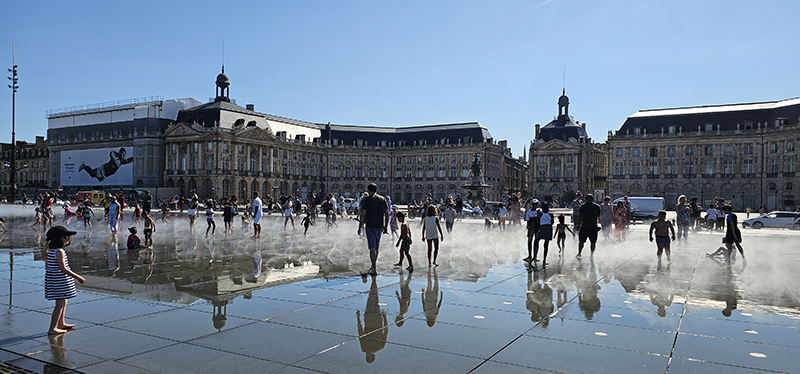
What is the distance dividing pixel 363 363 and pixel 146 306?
4183mm

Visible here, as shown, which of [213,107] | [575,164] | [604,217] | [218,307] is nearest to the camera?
[218,307]

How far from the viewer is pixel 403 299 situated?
29.8ft

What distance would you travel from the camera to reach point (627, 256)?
1584 cm

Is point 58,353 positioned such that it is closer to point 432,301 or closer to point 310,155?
point 432,301

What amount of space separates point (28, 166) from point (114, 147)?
34.1 metres

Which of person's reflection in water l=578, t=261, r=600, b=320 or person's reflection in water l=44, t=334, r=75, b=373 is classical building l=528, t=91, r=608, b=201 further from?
person's reflection in water l=44, t=334, r=75, b=373

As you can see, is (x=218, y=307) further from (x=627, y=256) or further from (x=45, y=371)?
(x=627, y=256)

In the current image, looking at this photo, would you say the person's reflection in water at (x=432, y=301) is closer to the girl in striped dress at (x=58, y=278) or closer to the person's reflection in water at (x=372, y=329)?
the person's reflection in water at (x=372, y=329)

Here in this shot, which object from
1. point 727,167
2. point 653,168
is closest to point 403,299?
point 727,167

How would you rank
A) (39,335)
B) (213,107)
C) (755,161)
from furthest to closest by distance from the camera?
(213,107), (755,161), (39,335)

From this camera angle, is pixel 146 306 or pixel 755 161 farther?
pixel 755 161

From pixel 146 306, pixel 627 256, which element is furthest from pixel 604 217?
pixel 146 306

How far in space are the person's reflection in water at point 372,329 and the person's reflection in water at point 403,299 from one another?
0.19 meters

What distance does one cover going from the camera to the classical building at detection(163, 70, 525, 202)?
92.9 meters
